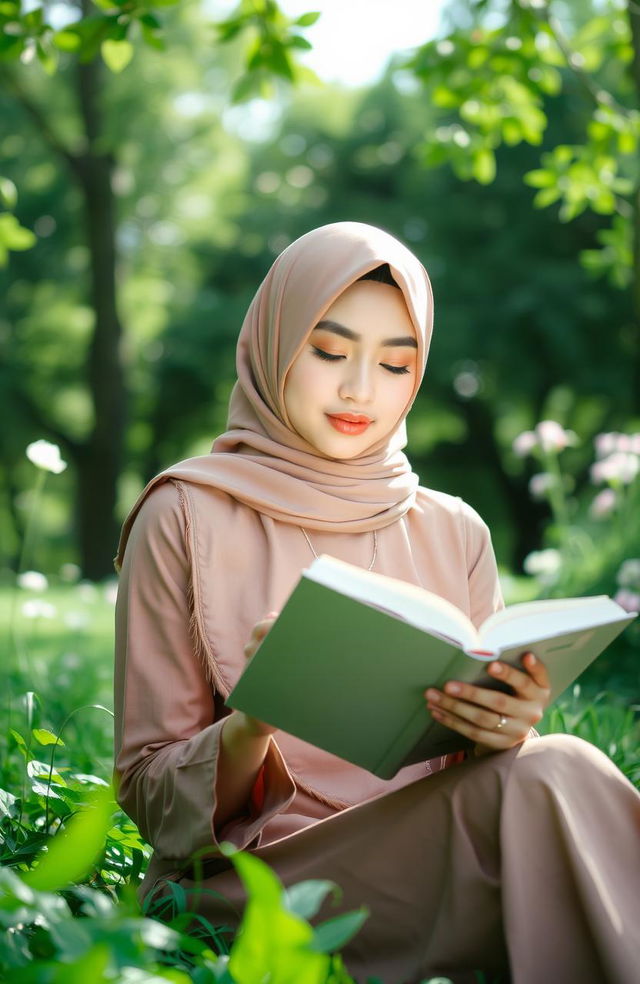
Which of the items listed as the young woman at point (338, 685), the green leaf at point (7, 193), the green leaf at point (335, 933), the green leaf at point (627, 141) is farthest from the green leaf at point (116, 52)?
the green leaf at point (335, 933)

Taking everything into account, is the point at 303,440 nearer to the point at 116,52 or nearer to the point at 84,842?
the point at 84,842

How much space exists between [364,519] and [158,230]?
14309 millimetres

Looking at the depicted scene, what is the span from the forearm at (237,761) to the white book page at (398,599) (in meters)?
0.33

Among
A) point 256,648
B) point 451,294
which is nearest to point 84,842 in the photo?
point 256,648

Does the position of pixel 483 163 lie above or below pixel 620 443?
above

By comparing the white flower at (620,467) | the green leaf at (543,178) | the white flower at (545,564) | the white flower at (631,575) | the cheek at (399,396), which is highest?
the green leaf at (543,178)

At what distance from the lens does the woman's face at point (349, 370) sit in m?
2.14

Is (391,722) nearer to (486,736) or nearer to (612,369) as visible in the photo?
(486,736)

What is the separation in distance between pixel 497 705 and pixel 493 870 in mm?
258

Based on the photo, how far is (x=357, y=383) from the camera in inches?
83.8

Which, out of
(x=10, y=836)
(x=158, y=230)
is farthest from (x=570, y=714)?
(x=158, y=230)

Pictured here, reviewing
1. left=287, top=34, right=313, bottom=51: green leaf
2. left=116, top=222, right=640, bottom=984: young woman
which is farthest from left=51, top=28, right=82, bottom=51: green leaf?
left=116, top=222, right=640, bottom=984: young woman

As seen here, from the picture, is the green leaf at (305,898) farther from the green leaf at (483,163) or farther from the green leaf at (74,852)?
the green leaf at (483,163)

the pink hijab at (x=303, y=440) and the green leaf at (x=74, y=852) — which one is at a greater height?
the pink hijab at (x=303, y=440)
